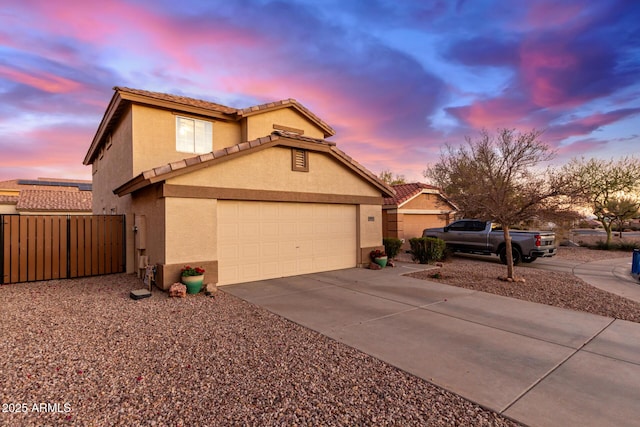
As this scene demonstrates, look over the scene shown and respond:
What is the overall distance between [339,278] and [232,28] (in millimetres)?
9473

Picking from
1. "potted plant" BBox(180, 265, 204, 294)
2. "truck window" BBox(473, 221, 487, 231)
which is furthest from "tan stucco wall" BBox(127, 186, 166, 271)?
"truck window" BBox(473, 221, 487, 231)

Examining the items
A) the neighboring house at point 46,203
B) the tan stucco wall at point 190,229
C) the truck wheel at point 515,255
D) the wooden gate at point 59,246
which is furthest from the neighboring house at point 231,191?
the neighboring house at point 46,203

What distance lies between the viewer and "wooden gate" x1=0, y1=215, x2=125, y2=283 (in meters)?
9.89

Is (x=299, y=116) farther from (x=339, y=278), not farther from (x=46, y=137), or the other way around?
(x=46, y=137)

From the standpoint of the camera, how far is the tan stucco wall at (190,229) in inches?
340

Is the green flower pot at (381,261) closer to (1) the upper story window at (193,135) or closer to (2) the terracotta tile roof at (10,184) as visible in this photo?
(1) the upper story window at (193,135)

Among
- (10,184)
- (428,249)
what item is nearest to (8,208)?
(10,184)

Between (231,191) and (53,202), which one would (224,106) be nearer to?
(231,191)

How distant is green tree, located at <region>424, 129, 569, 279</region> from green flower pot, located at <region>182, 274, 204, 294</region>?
888 centimetres

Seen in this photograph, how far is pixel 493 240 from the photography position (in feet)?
49.5

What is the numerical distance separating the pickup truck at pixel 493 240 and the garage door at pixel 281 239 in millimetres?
6533

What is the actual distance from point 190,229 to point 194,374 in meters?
5.41

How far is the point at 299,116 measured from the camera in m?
15.7

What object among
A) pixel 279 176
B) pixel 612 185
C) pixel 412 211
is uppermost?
pixel 612 185
